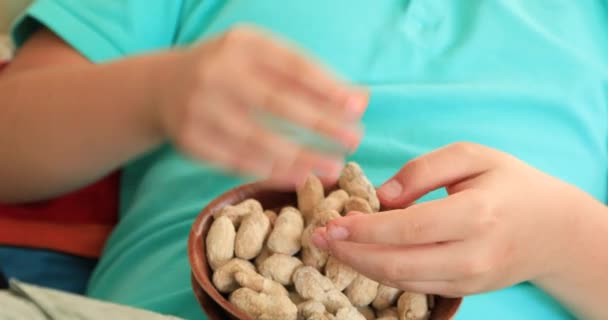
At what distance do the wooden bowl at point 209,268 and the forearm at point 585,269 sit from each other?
125 mm

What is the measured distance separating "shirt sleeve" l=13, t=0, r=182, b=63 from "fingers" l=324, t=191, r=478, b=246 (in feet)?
1.10

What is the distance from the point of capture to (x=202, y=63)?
33 centimetres

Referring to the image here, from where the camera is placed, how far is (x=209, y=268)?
1.39 feet

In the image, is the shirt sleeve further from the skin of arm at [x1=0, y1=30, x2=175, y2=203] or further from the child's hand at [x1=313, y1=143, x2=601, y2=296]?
the child's hand at [x1=313, y1=143, x2=601, y2=296]

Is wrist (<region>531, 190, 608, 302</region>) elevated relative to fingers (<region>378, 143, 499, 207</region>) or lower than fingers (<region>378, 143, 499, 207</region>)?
lower

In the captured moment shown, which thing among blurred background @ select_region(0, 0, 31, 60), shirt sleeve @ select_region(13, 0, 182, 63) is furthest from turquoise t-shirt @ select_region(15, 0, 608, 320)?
blurred background @ select_region(0, 0, 31, 60)

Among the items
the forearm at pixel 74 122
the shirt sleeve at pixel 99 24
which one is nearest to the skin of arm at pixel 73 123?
the forearm at pixel 74 122

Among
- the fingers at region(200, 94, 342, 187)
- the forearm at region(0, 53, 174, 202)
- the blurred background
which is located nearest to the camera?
the fingers at region(200, 94, 342, 187)

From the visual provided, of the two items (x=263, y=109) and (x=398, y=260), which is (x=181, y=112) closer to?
(x=263, y=109)

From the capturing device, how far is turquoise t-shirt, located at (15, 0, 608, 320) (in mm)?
567

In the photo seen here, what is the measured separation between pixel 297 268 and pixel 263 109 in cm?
15

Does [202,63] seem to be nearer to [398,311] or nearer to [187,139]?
[187,139]

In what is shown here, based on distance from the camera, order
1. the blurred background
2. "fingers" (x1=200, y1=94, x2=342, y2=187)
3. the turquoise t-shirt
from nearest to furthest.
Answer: "fingers" (x1=200, y1=94, x2=342, y2=187) → the turquoise t-shirt → the blurred background

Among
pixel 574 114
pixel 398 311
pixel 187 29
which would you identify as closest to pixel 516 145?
pixel 574 114
